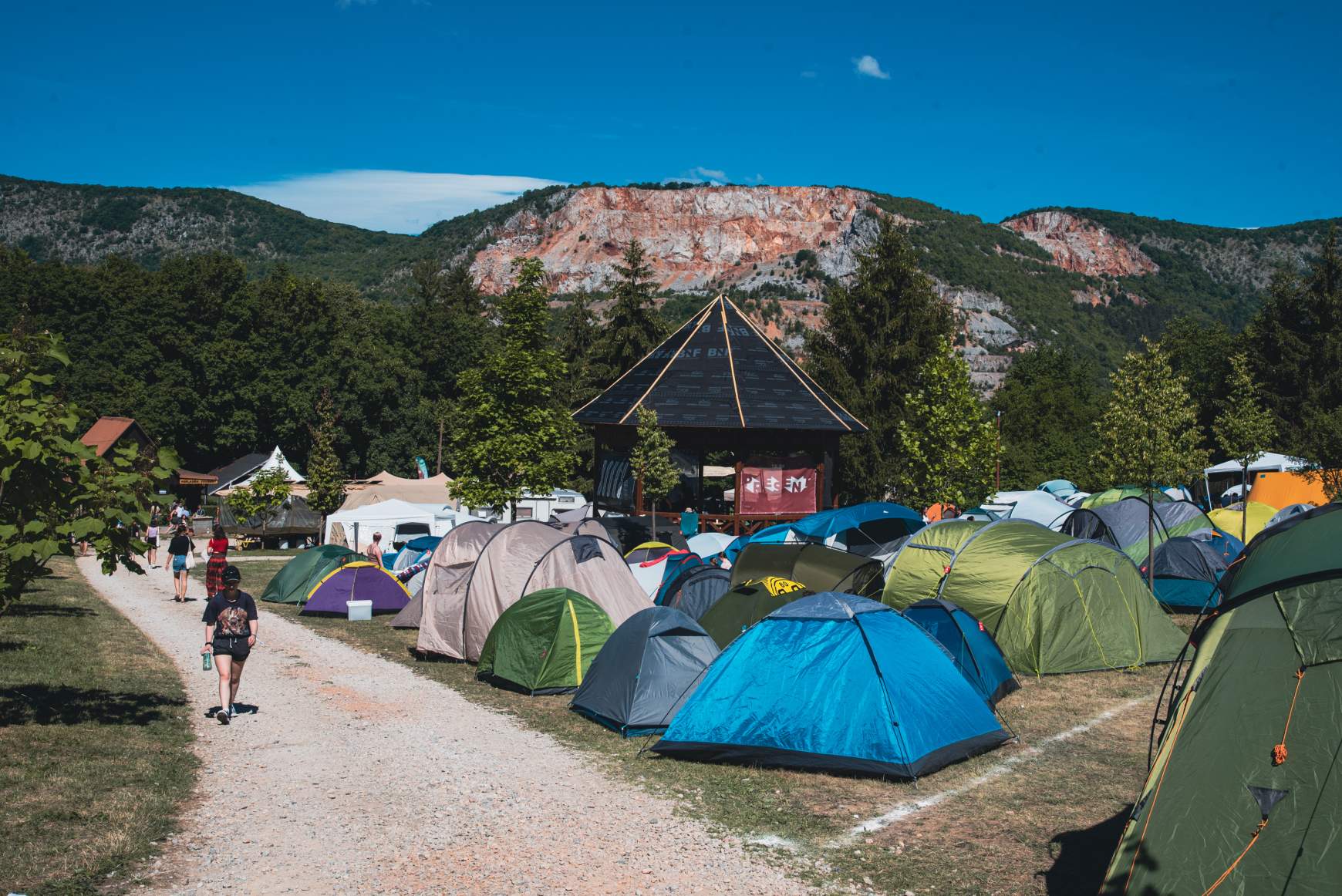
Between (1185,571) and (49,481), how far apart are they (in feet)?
58.2

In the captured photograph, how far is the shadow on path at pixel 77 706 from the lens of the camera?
9.77 m

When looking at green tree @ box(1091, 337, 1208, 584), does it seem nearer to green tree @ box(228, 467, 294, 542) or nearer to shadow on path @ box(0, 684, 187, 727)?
shadow on path @ box(0, 684, 187, 727)

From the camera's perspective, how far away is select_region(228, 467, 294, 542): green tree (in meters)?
37.2

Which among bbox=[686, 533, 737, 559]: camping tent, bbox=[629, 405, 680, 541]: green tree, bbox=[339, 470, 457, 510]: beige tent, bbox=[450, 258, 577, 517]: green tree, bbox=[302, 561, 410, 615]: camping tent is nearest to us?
bbox=[302, 561, 410, 615]: camping tent

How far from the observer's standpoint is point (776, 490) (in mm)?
29031

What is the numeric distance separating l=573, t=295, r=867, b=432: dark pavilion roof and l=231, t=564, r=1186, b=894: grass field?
16.9 metres

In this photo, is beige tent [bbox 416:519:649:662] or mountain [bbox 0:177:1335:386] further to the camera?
mountain [bbox 0:177:1335:386]

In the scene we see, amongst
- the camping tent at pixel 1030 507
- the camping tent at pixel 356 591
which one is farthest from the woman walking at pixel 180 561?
the camping tent at pixel 1030 507

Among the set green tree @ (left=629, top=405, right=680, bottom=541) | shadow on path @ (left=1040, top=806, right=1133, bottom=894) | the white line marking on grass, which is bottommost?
the white line marking on grass

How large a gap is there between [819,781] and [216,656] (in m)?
6.50

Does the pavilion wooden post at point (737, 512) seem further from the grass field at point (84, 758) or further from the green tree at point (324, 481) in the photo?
the grass field at point (84, 758)

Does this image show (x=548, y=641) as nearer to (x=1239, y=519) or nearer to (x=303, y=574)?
(x=303, y=574)

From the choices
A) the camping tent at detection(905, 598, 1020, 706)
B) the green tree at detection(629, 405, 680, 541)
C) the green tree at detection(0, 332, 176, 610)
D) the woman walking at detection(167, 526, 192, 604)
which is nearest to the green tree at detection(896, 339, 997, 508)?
the green tree at detection(629, 405, 680, 541)

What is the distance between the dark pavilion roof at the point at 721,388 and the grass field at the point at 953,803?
16890 millimetres
